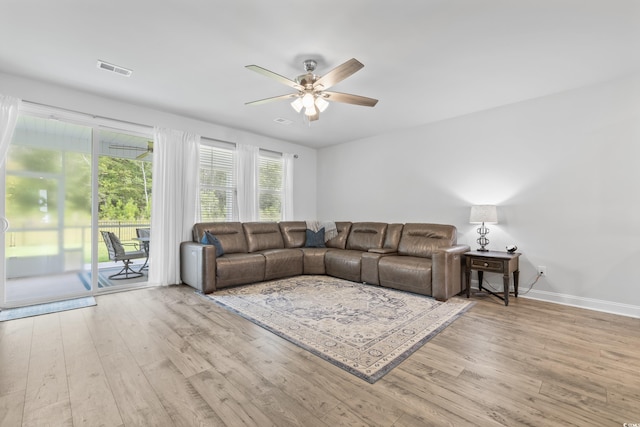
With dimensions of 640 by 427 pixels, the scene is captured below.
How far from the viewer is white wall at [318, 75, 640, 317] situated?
3221mm

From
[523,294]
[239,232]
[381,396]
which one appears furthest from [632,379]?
[239,232]

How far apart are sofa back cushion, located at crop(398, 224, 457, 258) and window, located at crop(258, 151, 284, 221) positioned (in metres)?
2.65

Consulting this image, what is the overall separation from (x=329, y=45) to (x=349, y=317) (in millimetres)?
2672

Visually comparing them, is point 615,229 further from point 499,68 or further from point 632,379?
point 499,68

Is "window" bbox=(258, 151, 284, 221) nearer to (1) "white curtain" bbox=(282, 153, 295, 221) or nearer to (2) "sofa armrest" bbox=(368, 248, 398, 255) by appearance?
(1) "white curtain" bbox=(282, 153, 295, 221)

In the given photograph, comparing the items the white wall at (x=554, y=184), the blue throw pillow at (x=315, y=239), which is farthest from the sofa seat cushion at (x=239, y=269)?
the white wall at (x=554, y=184)

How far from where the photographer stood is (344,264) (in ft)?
15.4

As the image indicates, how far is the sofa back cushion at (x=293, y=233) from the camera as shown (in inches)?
217

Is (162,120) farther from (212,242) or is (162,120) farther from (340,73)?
(340,73)

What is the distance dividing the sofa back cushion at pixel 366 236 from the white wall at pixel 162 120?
1.59 metres

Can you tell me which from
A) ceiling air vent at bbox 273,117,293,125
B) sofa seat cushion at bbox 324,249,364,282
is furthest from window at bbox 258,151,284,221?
sofa seat cushion at bbox 324,249,364,282

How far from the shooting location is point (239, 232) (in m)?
4.98

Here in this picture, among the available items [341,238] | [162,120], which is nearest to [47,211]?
[162,120]

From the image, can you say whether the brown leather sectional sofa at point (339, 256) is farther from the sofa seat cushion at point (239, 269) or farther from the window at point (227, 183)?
the window at point (227, 183)
